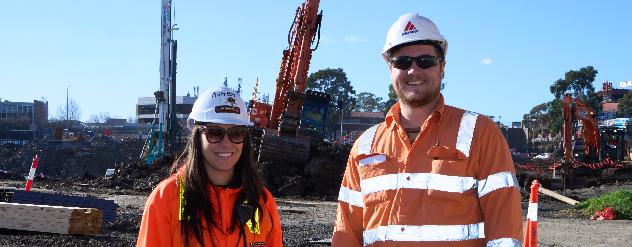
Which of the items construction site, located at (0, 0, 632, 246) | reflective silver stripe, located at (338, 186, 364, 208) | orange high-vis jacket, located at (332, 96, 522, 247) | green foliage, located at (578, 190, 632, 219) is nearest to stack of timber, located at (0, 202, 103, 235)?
construction site, located at (0, 0, 632, 246)

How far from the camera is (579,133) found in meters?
32.6

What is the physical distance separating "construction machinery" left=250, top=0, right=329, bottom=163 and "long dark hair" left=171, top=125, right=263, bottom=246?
19.5 metres

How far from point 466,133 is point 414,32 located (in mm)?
556

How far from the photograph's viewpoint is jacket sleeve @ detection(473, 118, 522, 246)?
3.25 meters

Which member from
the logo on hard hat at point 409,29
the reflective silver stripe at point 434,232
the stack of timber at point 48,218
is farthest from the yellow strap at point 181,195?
the stack of timber at point 48,218

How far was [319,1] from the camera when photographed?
23625 millimetres

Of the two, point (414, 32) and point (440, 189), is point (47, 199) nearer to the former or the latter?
point (414, 32)

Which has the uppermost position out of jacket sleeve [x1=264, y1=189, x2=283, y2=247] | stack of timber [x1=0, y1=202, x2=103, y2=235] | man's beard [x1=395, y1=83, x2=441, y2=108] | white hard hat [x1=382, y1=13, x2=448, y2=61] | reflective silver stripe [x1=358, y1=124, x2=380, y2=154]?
white hard hat [x1=382, y1=13, x2=448, y2=61]

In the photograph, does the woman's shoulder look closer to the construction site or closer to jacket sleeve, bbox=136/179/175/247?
jacket sleeve, bbox=136/179/175/247

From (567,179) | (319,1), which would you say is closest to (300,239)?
(319,1)

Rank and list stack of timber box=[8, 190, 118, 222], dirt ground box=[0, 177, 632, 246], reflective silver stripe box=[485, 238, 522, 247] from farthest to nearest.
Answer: stack of timber box=[8, 190, 118, 222] < dirt ground box=[0, 177, 632, 246] < reflective silver stripe box=[485, 238, 522, 247]

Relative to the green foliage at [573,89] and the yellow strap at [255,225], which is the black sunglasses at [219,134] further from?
the green foliage at [573,89]

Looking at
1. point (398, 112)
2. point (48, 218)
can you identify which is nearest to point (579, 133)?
point (48, 218)

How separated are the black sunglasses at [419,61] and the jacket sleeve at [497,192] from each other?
41cm
